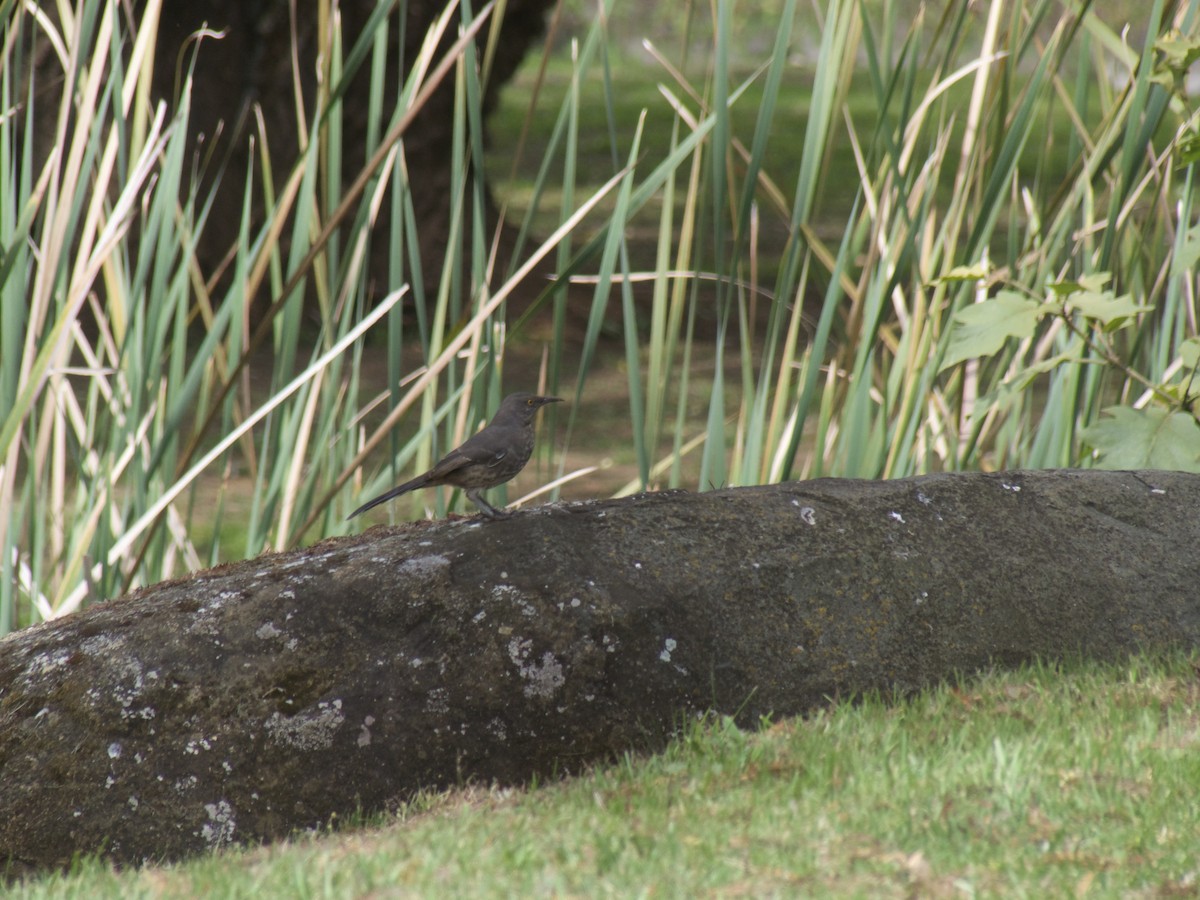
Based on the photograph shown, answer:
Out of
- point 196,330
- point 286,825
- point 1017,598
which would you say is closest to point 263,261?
point 286,825

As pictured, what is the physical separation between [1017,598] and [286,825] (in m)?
1.60

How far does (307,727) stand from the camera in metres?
2.48

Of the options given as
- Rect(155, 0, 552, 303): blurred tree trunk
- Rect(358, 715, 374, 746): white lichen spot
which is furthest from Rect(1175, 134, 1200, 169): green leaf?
Rect(155, 0, 552, 303): blurred tree trunk

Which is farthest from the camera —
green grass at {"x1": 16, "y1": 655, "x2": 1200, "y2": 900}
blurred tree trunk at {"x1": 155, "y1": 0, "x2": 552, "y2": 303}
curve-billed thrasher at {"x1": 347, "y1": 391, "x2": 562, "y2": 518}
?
blurred tree trunk at {"x1": 155, "y1": 0, "x2": 552, "y2": 303}

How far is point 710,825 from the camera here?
221 cm

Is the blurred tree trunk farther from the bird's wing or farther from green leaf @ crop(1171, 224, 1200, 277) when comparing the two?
green leaf @ crop(1171, 224, 1200, 277)

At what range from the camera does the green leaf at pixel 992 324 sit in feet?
8.79

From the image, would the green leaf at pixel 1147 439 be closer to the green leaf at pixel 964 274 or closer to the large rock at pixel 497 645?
the large rock at pixel 497 645

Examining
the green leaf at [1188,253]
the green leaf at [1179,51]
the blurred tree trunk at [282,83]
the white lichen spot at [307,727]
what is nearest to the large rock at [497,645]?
the white lichen spot at [307,727]

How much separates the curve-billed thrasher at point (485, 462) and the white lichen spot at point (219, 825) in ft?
2.15

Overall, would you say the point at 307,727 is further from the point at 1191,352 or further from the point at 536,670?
the point at 1191,352

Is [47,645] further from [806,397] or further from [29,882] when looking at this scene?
[806,397]

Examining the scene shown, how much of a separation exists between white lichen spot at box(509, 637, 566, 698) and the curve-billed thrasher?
15.1 inches

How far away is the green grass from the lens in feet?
6.54
